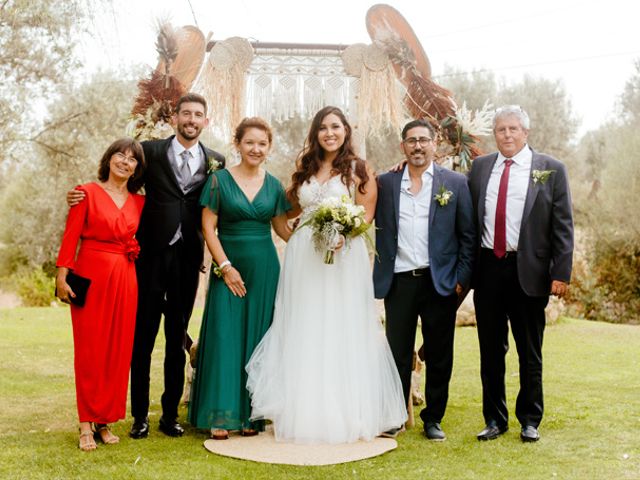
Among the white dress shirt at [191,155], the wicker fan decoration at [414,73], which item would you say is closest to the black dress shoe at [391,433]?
the wicker fan decoration at [414,73]

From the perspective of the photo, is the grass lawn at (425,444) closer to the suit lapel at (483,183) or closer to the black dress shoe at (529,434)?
the black dress shoe at (529,434)

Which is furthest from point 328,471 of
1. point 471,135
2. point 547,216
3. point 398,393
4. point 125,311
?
point 471,135

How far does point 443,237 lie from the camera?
16.3 feet

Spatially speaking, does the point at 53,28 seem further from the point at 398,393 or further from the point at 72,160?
the point at 72,160

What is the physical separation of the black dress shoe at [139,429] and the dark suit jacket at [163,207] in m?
1.17

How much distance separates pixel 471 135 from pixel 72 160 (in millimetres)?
12057

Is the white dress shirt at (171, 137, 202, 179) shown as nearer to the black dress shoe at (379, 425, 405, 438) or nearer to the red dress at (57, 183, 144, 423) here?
the red dress at (57, 183, 144, 423)

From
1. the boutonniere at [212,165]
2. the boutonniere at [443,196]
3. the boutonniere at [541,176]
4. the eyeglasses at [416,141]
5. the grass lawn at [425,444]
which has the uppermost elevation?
the eyeglasses at [416,141]

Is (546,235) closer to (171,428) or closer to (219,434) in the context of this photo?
(219,434)

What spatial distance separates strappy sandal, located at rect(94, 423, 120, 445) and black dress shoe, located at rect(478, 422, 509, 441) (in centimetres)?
246

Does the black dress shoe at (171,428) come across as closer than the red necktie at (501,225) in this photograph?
No

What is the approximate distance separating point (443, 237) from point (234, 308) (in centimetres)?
153

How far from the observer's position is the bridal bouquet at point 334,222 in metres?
4.82

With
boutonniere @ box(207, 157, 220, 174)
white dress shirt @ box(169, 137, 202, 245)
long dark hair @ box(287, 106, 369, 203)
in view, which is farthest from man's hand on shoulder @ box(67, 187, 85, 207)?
long dark hair @ box(287, 106, 369, 203)
